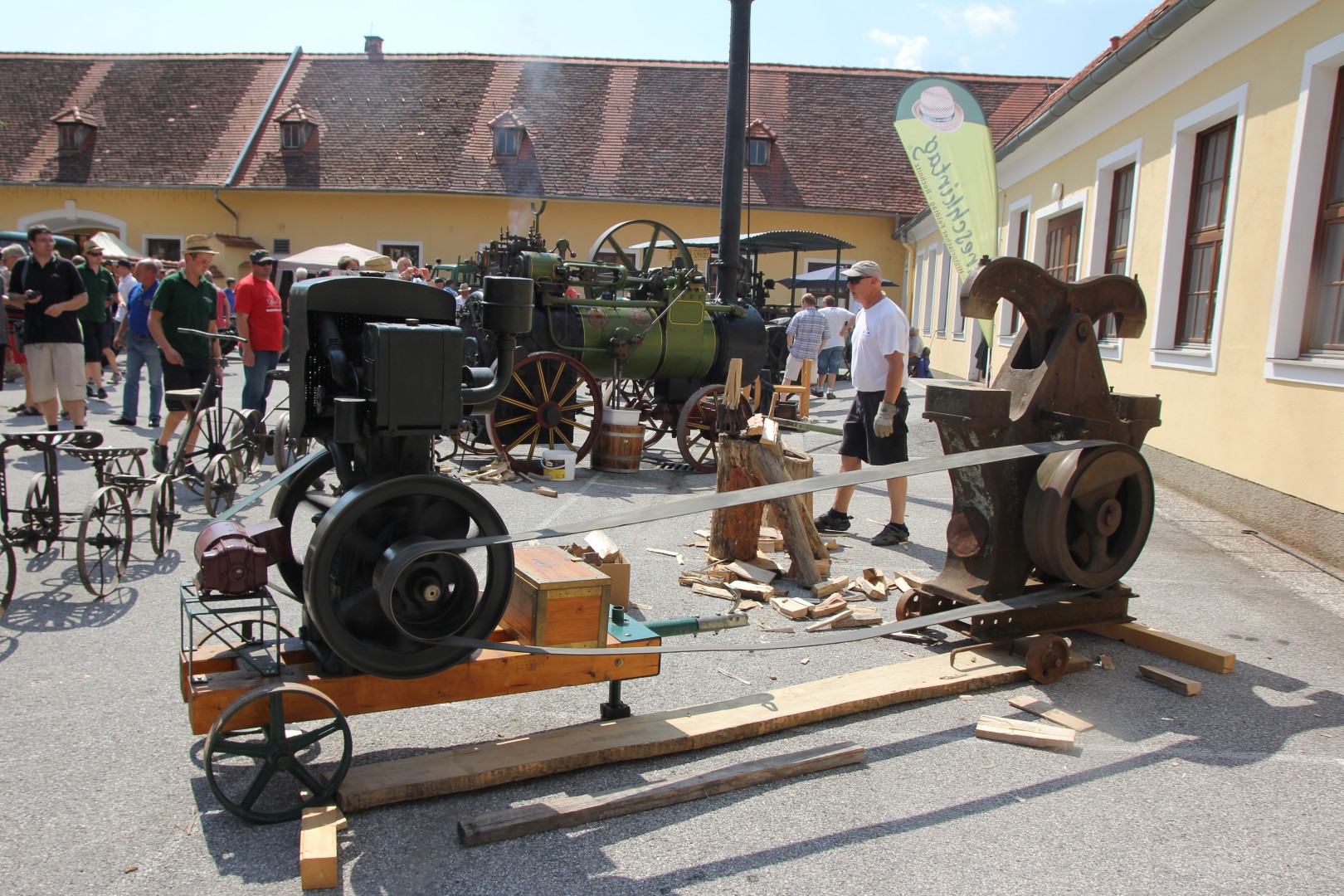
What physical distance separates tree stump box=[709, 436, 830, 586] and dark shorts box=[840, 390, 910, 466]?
32.2 inches

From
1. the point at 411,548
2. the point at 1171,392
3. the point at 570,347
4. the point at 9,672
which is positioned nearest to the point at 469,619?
the point at 411,548

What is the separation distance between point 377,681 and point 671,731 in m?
1.03

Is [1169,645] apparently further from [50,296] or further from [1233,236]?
[50,296]

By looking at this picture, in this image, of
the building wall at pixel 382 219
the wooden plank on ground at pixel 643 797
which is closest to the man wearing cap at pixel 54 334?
the wooden plank on ground at pixel 643 797

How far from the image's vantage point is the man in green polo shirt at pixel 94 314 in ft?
39.0

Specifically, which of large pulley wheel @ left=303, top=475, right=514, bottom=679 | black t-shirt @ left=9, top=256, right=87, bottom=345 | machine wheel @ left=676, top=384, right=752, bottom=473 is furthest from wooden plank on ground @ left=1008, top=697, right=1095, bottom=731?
black t-shirt @ left=9, top=256, right=87, bottom=345

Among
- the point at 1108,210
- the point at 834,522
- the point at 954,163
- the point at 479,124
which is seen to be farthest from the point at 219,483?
the point at 479,124

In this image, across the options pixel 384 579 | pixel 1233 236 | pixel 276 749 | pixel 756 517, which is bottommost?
pixel 276 749

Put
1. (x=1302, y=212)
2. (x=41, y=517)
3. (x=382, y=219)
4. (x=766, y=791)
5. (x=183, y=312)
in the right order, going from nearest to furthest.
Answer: (x=766, y=791) → (x=41, y=517) → (x=1302, y=212) → (x=183, y=312) → (x=382, y=219)

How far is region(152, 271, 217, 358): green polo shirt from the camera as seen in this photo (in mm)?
7664

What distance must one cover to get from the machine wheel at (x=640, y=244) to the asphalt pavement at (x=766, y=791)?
6218 millimetres

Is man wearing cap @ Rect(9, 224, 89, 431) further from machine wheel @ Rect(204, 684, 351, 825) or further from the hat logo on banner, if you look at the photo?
the hat logo on banner

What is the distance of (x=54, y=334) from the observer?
793 cm

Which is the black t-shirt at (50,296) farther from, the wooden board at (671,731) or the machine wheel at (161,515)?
the wooden board at (671,731)
